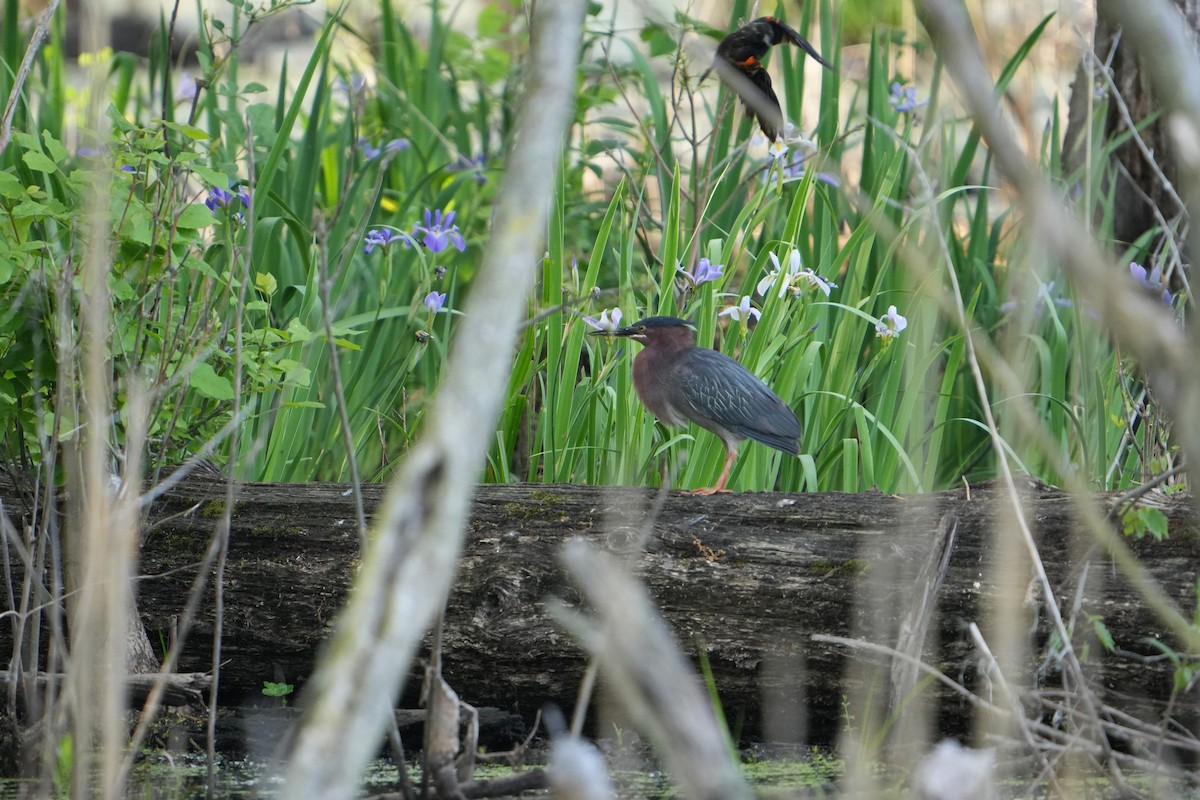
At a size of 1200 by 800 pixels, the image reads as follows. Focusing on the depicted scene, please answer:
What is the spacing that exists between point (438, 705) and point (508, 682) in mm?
707

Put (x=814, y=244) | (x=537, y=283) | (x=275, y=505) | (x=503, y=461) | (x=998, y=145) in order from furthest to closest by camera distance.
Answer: (x=814, y=244)
(x=537, y=283)
(x=503, y=461)
(x=275, y=505)
(x=998, y=145)

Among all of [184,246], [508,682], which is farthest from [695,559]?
[184,246]

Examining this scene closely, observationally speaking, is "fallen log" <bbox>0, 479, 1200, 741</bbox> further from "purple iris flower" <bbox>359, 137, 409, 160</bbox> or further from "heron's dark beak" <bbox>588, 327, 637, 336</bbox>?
"purple iris flower" <bbox>359, 137, 409, 160</bbox>

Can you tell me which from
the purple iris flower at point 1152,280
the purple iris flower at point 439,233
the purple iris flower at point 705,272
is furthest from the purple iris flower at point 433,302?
the purple iris flower at point 1152,280

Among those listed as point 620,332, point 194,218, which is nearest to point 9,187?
point 194,218

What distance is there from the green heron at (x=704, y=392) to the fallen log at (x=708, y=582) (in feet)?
1.24

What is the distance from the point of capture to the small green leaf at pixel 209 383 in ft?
6.90

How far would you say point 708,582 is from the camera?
7.30 feet

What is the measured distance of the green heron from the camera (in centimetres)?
270

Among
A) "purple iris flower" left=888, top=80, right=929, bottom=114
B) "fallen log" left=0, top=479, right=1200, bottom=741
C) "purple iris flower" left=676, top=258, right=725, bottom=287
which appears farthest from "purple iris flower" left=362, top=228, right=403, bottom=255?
"purple iris flower" left=888, top=80, right=929, bottom=114

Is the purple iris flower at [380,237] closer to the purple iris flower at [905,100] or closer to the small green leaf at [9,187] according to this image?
the small green leaf at [9,187]

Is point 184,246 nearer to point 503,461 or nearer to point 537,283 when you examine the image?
point 503,461

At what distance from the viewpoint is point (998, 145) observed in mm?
702

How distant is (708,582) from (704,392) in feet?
2.14
